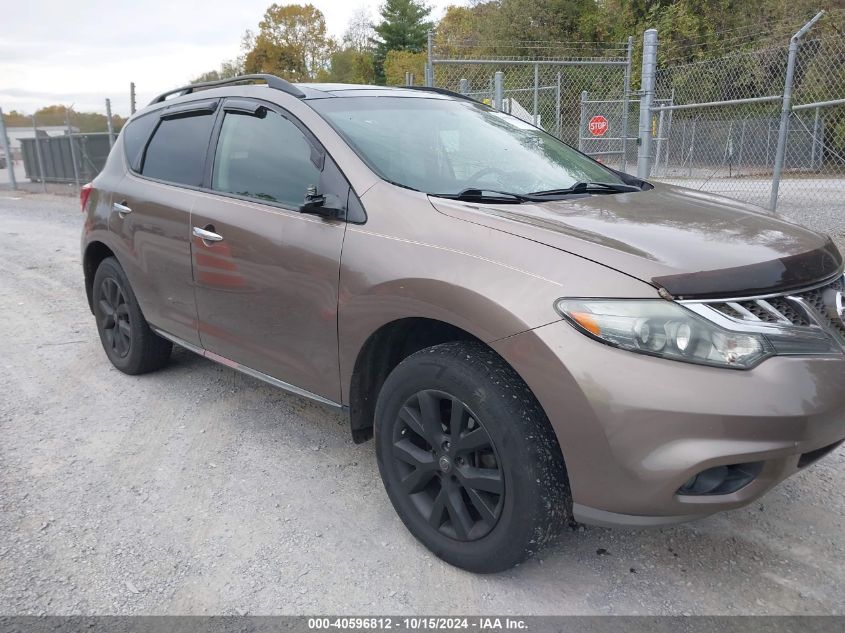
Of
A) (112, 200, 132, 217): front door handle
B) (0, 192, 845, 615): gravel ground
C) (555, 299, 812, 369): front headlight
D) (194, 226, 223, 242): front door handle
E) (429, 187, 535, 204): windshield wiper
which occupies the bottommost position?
(0, 192, 845, 615): gravel ground

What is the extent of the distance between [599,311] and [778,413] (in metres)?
0.57

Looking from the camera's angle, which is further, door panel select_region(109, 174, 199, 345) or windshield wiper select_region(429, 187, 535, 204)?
door panel select_region(109, 174, 199, 345)

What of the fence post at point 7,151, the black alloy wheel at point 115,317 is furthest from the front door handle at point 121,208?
the fence post at point 7,151

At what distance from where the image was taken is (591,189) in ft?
10.3

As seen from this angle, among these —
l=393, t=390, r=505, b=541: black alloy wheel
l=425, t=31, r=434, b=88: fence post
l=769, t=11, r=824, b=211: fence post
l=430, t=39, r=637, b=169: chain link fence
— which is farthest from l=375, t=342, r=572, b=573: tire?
l=430, t=39, r=637, b=169: chain link fence

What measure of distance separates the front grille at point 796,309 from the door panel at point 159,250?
2.68 m

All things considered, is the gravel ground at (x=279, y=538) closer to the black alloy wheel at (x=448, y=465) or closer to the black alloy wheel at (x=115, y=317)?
the black alloy wheel at (x=448, y=465)

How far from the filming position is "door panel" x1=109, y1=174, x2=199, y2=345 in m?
3.66

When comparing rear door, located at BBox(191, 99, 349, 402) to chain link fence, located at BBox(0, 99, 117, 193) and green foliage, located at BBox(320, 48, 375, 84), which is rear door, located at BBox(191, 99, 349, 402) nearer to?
chain link fence, located at BBox(0, 99, 117, 193)

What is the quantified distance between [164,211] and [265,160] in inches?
33.1

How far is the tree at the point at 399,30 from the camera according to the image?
179 ft

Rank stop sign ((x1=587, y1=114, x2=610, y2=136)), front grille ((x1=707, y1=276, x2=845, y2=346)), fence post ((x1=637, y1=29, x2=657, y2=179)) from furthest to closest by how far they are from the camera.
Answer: stop sign ((x1=587, y1=114, x2=610, y2=136)), fence post ((x1=637, y1=29, x2=657, y2=179)), front grille ((x1=707, y1=276, x2=845, y2=346))

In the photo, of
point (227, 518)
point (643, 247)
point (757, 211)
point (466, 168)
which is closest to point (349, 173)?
point (466, 168)

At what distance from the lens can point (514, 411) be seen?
2203 mm
